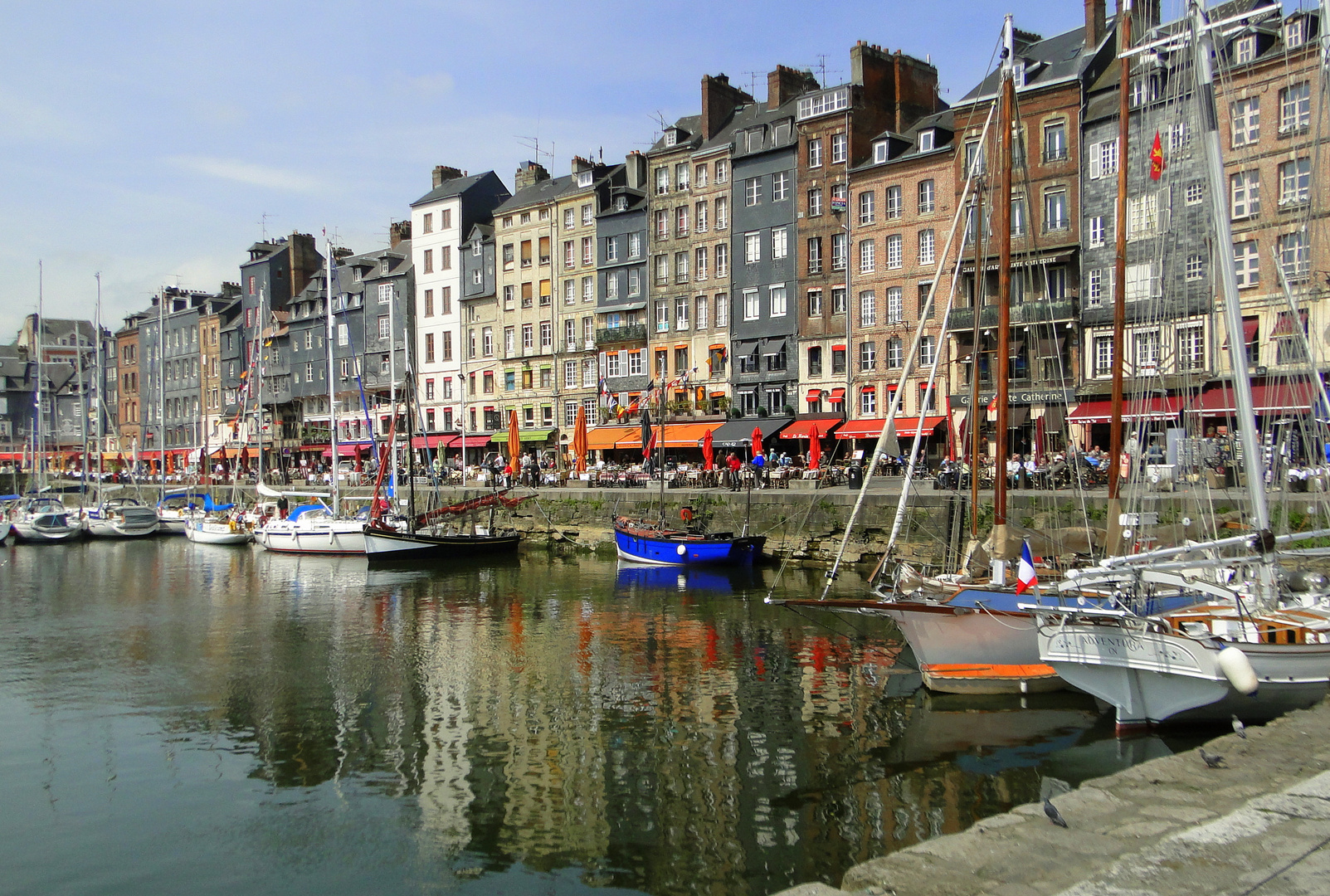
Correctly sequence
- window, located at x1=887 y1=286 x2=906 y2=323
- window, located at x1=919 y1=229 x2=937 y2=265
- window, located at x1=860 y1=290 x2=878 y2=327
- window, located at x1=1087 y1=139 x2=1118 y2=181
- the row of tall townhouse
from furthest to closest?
1. window, located at x1=860 y1=290 x2=878 y2=327
2. window, located at x1=887 y1=286 x2=906 y2=323
3. window, located at x1=919 y1=229 x2=937 y2=265
4. window, located at x1=1087 y1=139 x2=1118 y2=181
5. the row of tall townhouse

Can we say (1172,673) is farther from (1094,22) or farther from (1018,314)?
(1094,22)

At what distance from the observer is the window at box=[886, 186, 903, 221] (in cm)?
4956

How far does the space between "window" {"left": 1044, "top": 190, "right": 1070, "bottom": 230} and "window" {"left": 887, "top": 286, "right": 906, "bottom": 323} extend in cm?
746

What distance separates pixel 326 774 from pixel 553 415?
51459mm

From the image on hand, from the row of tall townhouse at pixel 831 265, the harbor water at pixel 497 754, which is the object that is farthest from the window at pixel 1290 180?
the harbor water at pixel 497 754

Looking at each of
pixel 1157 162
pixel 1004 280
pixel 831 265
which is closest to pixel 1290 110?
pixel 831 265

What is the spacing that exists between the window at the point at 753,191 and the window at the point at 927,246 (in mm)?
10168

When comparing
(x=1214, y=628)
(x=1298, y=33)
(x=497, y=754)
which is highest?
(x=1298, y=33)

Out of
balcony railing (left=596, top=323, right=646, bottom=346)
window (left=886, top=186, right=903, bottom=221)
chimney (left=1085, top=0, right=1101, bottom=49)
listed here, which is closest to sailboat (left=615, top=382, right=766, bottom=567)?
window (left=886, top=186, right=903, bottom=221)

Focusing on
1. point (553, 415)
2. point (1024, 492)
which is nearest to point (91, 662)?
point (1024, 492)

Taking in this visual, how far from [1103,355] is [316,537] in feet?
113

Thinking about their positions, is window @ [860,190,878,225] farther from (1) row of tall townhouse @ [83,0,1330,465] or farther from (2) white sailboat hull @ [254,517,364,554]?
(2) white sailboat hull @ [254,517,364,554]

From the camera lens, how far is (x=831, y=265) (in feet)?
171

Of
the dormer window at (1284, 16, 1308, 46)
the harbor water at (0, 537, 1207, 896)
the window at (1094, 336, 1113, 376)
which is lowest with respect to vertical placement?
the harbor water at (0, 537, 1207, 896)
